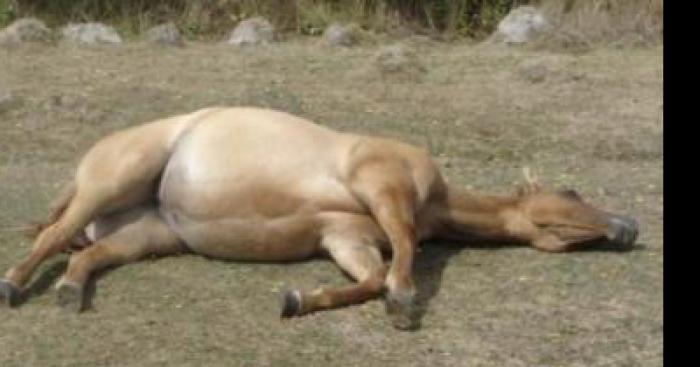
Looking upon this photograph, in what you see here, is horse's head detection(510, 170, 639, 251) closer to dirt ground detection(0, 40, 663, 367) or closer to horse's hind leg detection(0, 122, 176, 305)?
dirt ground detection(0, 40, 663, 367)

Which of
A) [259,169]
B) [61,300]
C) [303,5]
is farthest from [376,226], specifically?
[303,5]

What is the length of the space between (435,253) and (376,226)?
0.46 m

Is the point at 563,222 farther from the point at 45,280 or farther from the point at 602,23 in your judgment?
the point at 602,23

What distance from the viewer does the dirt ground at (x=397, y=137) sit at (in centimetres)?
465

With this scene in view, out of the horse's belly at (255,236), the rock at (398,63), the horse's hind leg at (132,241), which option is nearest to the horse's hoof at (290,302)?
the horse's belly at (255,236)

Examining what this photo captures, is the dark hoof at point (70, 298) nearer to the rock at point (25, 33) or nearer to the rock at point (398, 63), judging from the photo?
the rock at point (398, 63)

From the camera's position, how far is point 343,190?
5375mm

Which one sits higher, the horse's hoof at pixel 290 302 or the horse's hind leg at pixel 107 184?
the horse's hind leg at pixel 107 184

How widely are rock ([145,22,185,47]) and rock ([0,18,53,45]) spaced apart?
808 millimetres

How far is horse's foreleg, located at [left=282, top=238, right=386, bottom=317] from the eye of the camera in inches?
192

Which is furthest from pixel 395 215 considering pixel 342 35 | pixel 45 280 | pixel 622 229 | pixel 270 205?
pixel 342 35

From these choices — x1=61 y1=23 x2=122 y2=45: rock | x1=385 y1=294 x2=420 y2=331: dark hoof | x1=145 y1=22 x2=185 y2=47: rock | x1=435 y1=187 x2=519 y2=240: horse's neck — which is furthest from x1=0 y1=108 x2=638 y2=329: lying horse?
x1=61 y1=23 x2=122 y2=45: rock

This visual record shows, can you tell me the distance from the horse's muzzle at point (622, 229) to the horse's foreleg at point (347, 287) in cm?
100

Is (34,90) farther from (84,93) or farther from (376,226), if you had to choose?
(376,226)
